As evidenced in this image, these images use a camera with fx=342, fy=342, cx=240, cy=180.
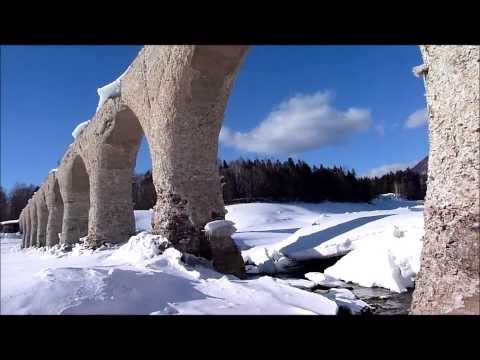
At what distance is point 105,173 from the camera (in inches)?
297

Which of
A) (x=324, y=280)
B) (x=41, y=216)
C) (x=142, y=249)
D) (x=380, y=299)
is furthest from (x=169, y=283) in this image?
(x=41, y=216)

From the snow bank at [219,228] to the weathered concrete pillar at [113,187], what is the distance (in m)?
3.59

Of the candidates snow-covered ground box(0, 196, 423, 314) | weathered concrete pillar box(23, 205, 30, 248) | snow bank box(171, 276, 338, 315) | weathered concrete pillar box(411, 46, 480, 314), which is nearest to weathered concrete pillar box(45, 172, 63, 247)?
snow-covered ground box(0, 196, 423, 314)

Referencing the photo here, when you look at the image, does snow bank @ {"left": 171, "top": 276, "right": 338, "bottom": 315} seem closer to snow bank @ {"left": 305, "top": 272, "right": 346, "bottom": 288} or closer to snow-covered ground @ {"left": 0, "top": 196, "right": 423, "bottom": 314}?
snow-covered ground @ {"left": 0, "top": 196, "right": 423, "bottom": 314}

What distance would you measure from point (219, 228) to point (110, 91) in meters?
4.02

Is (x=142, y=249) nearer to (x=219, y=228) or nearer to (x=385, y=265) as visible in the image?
(x=219, y=228)

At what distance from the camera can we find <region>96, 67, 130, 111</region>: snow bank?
636cm

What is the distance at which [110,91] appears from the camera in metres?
6.66

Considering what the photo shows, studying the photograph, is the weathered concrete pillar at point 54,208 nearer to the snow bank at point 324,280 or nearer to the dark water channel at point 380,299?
the snow bank at point 324,280

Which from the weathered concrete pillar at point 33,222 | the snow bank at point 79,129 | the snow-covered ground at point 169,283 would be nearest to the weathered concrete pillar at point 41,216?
the weathered concrete pillar at point 33,222

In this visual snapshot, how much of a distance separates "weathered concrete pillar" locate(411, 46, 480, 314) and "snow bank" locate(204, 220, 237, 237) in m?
2.51
